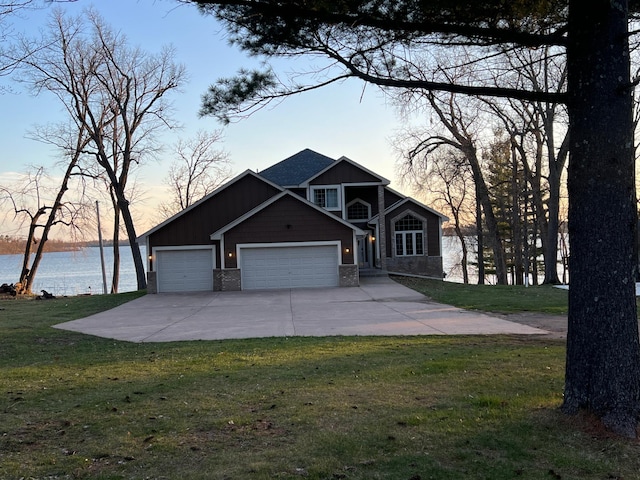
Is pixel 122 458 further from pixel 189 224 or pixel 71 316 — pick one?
pixel 189 224

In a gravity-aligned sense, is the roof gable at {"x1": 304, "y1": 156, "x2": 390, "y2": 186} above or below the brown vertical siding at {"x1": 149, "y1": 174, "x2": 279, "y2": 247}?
above

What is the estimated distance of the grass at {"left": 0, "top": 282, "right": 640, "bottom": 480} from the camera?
3.89 meters

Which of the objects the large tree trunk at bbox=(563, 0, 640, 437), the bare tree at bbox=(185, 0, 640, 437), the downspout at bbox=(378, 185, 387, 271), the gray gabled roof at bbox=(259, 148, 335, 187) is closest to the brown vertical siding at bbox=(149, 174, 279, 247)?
the gray gabled roof at bbox=(259, 148, 335, 187)

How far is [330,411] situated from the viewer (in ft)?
17.0

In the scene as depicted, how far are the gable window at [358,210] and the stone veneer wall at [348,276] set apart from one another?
8136 mm

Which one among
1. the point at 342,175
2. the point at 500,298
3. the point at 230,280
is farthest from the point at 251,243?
the point at 500,298

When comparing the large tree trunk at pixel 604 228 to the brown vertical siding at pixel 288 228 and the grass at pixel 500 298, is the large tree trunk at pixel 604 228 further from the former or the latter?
the brown vertical siding at pixel 288 228

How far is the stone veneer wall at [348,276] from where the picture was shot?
75.3 ft

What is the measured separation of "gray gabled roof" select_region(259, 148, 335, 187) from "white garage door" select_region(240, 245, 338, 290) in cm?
585

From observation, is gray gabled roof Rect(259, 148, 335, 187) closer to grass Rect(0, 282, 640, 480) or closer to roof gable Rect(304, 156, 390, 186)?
roof gable Rect(304, 156, 390, 186)

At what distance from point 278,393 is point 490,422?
2255mm

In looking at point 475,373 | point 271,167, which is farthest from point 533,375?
point 271,167

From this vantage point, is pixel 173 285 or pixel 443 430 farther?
pixel 173 285

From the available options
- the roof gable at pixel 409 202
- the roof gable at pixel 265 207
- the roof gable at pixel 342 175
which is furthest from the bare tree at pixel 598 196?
the roof gable at pixel 409 202
